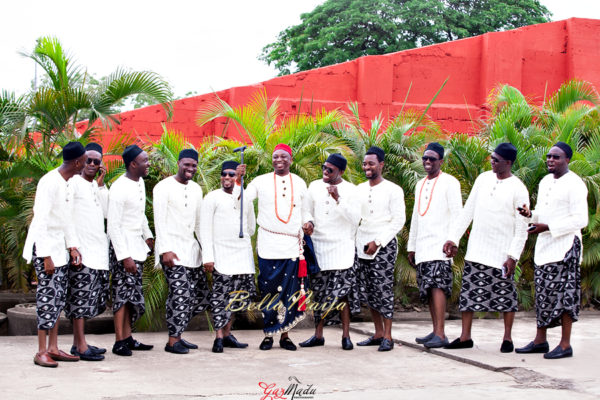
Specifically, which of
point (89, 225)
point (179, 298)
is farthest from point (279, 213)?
point (89, 225)

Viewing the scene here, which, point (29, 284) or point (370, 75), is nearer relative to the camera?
point (29, 284)

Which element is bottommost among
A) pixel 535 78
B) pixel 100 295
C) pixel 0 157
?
pixel 100 295

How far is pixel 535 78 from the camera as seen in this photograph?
591 inches

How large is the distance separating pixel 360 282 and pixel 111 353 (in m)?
2.34

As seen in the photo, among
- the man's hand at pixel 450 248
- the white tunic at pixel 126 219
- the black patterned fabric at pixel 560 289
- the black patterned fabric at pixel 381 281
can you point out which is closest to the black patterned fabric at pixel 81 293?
the white tunic at pixel 126 219

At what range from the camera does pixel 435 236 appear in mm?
6676

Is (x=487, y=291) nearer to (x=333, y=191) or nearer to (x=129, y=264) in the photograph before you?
(x=333, y=191)

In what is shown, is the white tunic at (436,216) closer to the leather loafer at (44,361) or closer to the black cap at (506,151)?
the black cap at (506,151)

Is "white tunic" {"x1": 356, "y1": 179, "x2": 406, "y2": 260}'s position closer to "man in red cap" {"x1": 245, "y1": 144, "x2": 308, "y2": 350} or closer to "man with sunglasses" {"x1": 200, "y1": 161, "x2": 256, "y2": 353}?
"man in red cap" {"x1": 245, "y1": 144, "x2": 308, "y2": 350}

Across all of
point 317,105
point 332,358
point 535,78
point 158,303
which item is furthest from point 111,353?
point 535,78

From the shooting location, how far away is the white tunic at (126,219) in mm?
6164

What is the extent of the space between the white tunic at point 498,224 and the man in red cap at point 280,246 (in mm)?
1469

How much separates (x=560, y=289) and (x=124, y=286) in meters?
3.72

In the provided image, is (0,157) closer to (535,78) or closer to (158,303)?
(158,303)
